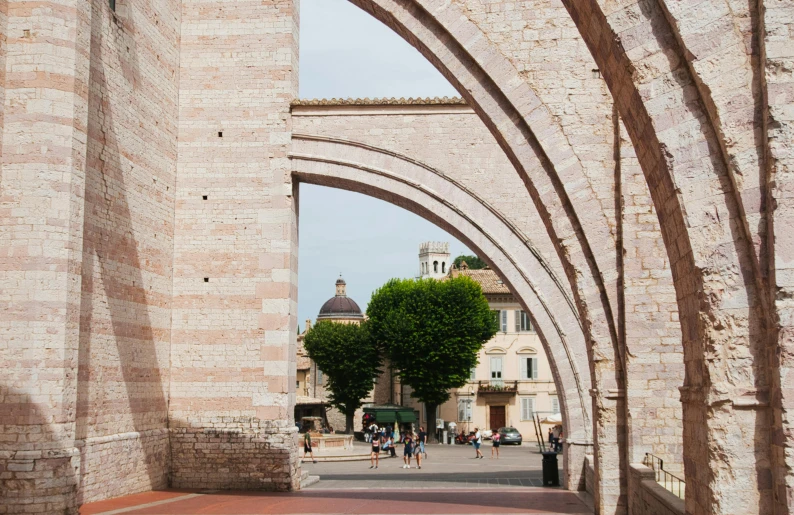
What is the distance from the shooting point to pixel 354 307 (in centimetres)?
5856

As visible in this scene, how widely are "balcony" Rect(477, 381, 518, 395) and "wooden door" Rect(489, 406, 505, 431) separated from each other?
0.83m

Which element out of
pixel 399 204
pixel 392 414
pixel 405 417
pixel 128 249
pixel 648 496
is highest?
pixel 399 204

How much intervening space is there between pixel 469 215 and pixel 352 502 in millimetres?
5116

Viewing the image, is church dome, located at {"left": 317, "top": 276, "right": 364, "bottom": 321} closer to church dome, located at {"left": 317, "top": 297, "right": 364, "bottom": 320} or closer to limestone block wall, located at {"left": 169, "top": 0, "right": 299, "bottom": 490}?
church dome, located at {"left": 317, "top": 297, "right": 364, "bottom": 320}

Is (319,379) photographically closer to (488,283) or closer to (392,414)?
(392,414)

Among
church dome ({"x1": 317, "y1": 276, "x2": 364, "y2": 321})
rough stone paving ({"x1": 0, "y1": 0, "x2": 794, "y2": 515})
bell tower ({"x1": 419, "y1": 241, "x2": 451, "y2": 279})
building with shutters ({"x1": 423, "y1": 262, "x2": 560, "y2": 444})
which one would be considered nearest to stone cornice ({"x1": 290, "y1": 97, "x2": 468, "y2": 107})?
rough stone paving ({"x1": 0, "y1": 0, "x2": 794, "y2": 515})

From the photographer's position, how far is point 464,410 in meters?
42.0

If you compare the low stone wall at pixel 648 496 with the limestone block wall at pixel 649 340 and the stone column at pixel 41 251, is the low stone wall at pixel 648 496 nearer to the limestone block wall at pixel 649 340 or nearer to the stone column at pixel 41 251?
the limestone block wall at pixel 649 340

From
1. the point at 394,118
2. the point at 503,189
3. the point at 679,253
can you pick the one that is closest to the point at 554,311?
the point at 503,189

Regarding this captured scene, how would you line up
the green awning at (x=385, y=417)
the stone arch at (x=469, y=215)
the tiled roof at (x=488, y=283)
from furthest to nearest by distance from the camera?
the tiled roof at (x=488, y=283), the green awning at (x=385, y=417), the stone arch at (x=469, y=215)

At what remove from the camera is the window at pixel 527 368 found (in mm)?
41469

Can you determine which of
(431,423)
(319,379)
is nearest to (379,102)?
(431,423)

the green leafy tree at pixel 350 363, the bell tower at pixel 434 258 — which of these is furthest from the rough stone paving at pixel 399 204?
the bell tower at pixel 434 258

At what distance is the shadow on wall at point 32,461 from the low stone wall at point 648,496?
6.01m
